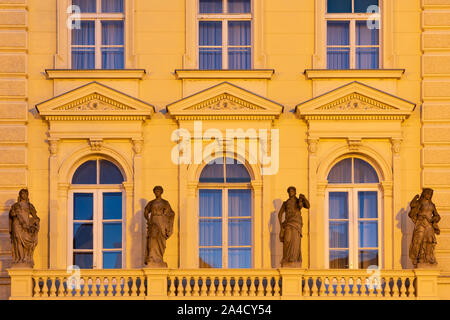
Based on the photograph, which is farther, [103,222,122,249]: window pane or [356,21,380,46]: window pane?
[356,21,380,46]: window pane

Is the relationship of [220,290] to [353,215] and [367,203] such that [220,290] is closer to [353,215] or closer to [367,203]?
[353,215]

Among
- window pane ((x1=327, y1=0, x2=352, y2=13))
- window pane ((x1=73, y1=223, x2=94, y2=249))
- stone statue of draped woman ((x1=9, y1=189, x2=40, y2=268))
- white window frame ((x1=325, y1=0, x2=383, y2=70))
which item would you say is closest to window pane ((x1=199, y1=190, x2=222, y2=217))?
window pane ((x1=73, y1=223, x2=94, y2=249))

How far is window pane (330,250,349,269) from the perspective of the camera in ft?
80.3

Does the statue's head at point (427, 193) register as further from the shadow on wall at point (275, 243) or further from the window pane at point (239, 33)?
the window pane at point (239, 33)

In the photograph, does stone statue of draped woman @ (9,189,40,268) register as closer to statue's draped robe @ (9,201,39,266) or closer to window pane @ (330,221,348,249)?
statue's draped robe @ (9,201,39,266)

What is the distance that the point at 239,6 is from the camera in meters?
25.3

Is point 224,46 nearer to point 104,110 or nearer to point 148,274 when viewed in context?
point 104,110

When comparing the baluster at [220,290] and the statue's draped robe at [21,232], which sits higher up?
the statue's draped robe at [21,232]

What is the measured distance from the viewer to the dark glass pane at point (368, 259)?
24438 millimetres

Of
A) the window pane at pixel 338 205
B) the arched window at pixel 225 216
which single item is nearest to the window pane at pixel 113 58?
the arched window at pixel 225 216

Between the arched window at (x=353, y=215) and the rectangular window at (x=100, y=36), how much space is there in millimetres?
5643

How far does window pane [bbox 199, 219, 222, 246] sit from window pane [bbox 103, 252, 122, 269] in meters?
1.86

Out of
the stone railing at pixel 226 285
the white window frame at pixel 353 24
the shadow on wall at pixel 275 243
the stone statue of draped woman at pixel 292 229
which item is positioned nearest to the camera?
the stone railing at pixel 226 285

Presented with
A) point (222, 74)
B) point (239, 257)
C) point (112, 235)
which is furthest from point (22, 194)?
point (222, 74)
